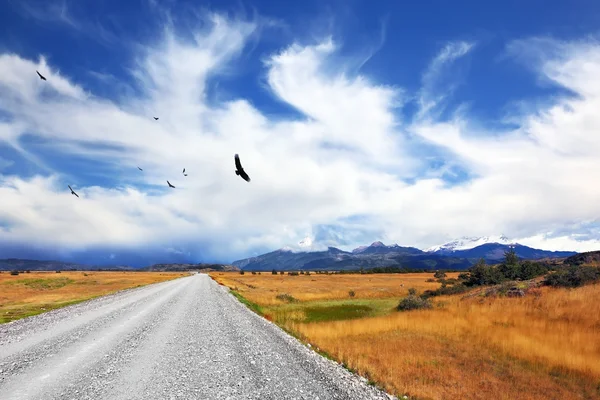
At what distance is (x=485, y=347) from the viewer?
19500 millimetres

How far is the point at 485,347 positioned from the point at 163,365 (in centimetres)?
1714

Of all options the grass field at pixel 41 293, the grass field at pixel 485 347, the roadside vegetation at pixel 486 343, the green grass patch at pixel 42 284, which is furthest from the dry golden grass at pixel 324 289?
the green grass patch at pixel 42 284

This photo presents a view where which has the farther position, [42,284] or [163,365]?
[42,284]

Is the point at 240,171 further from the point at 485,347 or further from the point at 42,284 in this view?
the point at 42,284

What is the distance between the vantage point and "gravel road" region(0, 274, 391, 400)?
10781 millimetres

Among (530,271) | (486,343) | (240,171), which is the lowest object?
(486,343)

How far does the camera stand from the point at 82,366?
13.2 m

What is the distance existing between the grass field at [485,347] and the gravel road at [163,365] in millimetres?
2688

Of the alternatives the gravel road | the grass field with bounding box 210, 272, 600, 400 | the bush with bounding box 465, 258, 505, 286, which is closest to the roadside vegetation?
the grass field with bounding box 210, 272, 600, 400

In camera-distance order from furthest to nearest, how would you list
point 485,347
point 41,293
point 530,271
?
point 41,293 < point 530,271 < point 485,347

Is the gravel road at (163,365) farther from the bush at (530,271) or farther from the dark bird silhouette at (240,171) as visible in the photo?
the bush at (530,271)

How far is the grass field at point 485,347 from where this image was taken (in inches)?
536

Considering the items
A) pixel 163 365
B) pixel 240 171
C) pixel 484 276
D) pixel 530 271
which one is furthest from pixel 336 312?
pixel 240 171

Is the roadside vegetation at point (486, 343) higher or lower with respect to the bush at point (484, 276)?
lower
